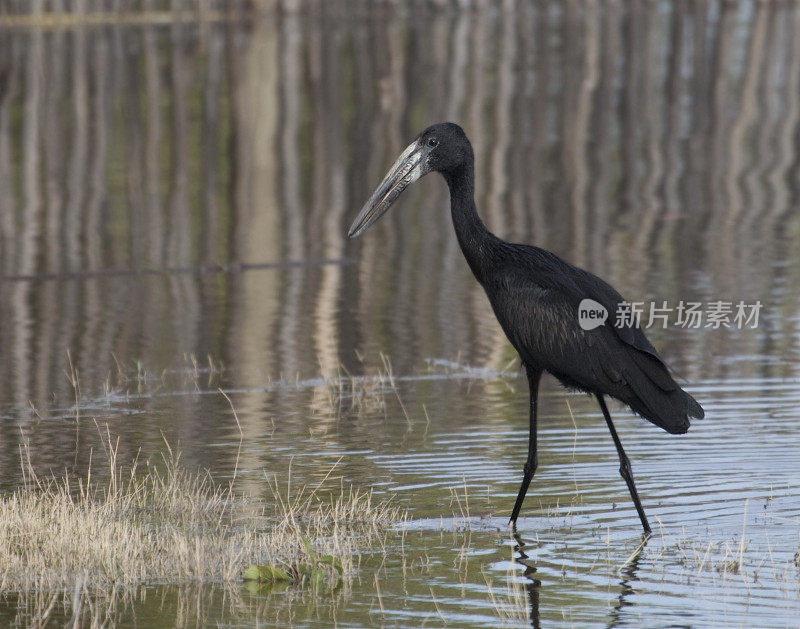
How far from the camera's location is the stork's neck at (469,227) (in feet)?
32.7

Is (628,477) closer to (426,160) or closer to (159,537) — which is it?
(426,160)

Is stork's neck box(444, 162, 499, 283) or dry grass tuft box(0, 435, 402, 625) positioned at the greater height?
stork's neck box(444, 162, 499, 283)

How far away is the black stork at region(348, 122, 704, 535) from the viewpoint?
9125mm

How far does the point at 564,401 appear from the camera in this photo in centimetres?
1256

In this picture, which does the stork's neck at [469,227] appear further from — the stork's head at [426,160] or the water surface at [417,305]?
the water surface at [417,305]

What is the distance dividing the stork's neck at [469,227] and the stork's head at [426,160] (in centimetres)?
7

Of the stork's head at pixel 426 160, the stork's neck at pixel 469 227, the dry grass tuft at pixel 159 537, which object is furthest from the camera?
the stork's head at pixel 426 160

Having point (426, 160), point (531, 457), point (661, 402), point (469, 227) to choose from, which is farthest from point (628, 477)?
point (426, 160)

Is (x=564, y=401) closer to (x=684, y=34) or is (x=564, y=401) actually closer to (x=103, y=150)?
(x=103, y=150)

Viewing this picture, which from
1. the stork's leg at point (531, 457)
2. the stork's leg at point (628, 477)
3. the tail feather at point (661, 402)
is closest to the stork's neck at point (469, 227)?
the stork's leg at point (531, 457)

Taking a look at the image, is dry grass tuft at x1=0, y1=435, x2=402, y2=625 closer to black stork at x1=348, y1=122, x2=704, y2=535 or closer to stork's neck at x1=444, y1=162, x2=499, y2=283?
black stork at x1=348, y1=122, x2=704, y2=535

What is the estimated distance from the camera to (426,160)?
1043 centimetres

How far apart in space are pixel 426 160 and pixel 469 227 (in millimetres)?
608

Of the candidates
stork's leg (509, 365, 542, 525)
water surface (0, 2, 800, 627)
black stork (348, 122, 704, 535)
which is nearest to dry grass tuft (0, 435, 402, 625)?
water surface (0, 2, 800, 627)
